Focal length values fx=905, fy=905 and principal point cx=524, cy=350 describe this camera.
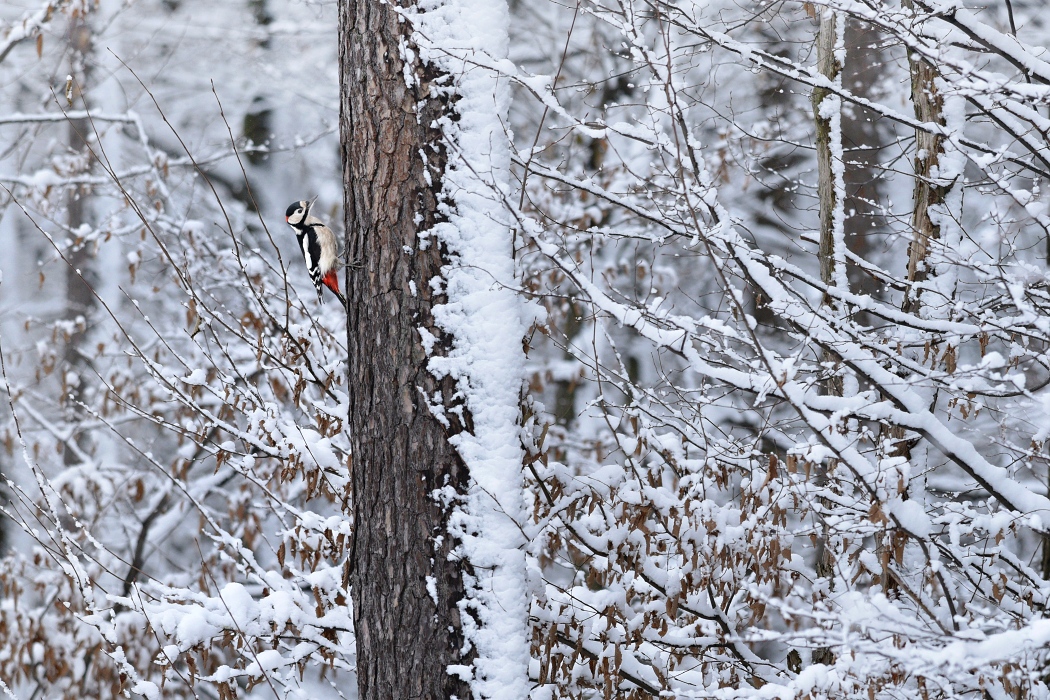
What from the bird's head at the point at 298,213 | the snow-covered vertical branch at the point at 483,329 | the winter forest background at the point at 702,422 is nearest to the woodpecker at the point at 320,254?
the bird's head at the point at 298,213

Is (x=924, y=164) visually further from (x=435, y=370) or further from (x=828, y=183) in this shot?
(x=435, y=370)

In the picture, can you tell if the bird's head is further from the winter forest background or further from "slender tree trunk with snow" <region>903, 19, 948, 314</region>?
"slender tree trunk with snow" <region>903, 19, 948, 314</region>

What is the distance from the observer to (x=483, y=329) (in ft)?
9.23

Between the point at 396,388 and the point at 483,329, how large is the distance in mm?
329

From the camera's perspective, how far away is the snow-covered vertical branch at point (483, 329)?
274cm

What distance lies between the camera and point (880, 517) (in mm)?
2221

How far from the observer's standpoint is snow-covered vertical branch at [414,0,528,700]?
274 cm

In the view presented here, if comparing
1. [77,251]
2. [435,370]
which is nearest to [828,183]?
[435,370]

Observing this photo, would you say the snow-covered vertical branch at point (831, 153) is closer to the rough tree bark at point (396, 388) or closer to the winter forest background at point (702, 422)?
the winter forest background at point (702, 422)

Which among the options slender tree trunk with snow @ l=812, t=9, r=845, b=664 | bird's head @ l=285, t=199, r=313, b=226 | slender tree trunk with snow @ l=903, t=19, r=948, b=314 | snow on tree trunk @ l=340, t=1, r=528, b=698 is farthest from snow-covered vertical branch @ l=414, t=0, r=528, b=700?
bird's head @ l=285, t=199, r=313, b=226

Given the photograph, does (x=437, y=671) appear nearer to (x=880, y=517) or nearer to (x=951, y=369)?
(x=880, y=517)

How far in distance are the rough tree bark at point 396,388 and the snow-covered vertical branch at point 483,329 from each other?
46mm

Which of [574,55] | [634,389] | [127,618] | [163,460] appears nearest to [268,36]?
[574,55]

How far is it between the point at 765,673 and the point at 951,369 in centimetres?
138
